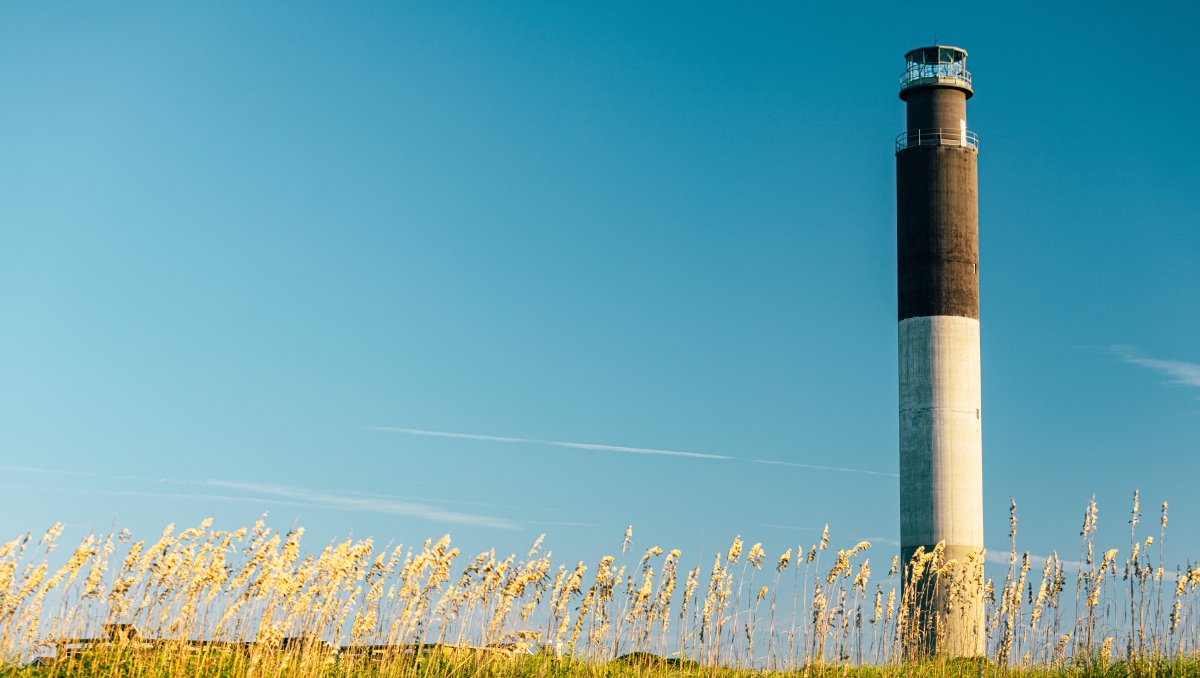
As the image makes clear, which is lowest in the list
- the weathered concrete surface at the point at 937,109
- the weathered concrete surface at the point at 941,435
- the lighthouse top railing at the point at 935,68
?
the weathered concrete surface at the point at 941,435

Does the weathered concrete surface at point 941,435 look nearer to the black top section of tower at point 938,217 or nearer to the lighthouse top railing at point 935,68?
the black top section of tower at point 938,217

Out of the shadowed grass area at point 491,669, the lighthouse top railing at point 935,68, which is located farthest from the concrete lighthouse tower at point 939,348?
the shadowed grass area at point 491,669

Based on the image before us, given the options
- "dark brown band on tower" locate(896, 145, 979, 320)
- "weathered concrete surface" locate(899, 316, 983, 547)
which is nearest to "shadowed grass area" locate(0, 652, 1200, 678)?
"weathered concrete surface" locate(899, 316, 983, 547)

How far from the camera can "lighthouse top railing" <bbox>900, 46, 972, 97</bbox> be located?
30.3 m

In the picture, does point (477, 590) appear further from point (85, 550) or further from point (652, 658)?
point (85, 550)

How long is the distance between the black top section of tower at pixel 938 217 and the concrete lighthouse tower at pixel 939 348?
2 centimetres

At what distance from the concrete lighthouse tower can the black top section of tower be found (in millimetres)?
24

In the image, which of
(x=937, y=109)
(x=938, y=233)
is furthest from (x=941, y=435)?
(x=937, y=109)

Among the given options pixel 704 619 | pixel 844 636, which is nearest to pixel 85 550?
pixel 704 619

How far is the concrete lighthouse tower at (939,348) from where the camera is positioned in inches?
1078

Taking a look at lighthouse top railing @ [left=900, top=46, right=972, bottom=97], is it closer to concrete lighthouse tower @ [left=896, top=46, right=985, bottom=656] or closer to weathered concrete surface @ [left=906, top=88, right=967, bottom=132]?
weathered concrete surface @ [left=906, top=88, right=967, bottom=132]

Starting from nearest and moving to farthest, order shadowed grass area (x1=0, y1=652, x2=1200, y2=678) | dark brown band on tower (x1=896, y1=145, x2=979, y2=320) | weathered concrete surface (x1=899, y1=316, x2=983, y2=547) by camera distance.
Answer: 1. shadowed grass area (x1=0, y1=652, x2=1200, y2=678)
2. weathered concrete surface (x1=899, y1=316, x2=983, y2=547)
3. dark brown band on tower (x1=896, y1=145, x2=979, y2=320)

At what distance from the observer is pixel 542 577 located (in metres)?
13.0

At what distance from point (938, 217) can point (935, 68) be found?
457 centimetres
